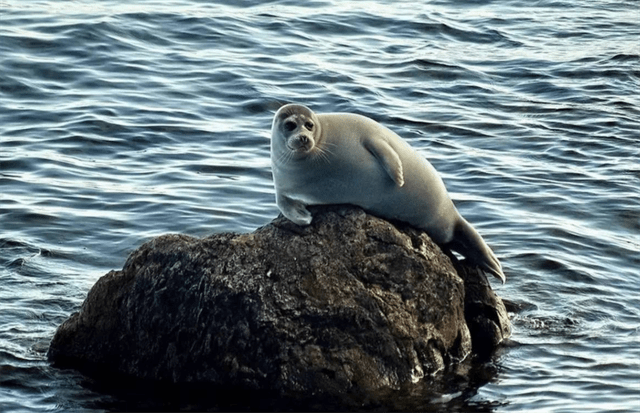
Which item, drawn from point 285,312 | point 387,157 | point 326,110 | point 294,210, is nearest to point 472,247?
point 387,157

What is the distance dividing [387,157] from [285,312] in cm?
108

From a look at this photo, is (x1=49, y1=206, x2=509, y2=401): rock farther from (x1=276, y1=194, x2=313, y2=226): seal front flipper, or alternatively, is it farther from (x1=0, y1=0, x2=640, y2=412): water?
(x1=0, y1=0, x2=640, y2=412): water

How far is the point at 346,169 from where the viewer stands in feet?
24.3

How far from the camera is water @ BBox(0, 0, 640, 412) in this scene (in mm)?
8266

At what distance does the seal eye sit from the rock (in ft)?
1.95

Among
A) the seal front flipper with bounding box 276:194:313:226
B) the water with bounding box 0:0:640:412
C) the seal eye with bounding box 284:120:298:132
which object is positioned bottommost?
the water with bounding box 0:0:640:412

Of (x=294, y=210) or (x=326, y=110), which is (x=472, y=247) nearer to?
(x=294, y=210)

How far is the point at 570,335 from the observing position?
838 cm

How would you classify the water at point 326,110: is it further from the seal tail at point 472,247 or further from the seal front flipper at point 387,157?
the seal front flipper at point 387,157

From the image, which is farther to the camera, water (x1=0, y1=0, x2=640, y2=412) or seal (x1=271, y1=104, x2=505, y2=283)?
water (x1=0, y1=0, x2=640, y2=412)

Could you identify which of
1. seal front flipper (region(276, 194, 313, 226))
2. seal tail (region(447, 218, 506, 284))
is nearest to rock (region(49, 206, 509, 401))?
seal front flipper (region(276, 194, 313, 226))

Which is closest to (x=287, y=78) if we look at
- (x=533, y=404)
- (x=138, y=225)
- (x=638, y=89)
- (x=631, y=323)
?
(x=638, y=89)

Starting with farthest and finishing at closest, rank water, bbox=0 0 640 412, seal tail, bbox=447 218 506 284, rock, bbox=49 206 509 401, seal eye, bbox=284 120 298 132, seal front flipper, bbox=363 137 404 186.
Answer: water, bbox=0 0 640 412
seal tail, bbox=447 218 506 284
seal front flipper, bbox=363 137 404 186
seal eye, bbox=284 120 298 132
rock, bbox=49 206 509 401

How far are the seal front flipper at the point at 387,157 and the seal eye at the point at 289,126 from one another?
0.48 metres
